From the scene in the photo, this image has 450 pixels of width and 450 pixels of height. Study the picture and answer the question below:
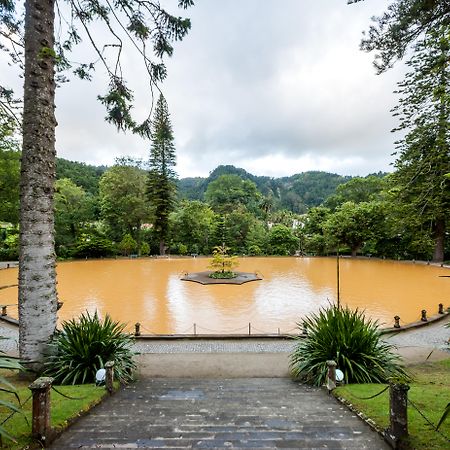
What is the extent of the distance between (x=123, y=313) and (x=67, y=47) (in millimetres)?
8272

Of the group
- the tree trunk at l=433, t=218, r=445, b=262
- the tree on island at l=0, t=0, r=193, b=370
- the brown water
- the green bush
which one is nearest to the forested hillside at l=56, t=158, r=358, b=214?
the green bush

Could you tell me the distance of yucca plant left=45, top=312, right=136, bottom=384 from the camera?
5168mm

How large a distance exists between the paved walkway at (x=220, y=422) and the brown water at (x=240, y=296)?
4.67 m

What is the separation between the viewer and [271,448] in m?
2.83

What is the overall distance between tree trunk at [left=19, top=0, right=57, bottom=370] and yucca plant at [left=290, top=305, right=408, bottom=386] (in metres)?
4.63

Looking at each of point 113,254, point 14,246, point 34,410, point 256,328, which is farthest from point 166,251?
point 34,410

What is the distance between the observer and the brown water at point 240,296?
10.4 m

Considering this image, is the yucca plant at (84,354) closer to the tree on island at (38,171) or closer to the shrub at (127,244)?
the tree on island at (38,171)

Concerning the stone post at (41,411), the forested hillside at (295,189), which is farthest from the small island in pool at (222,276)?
the forested hillside at (295,189)

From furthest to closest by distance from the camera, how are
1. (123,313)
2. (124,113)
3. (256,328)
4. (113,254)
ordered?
1. (113,254)
2. (123,313)
3. (256,328)
4. (124,113)

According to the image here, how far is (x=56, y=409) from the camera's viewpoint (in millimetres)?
3684

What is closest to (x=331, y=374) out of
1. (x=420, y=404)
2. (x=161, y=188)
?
(x=420, y=404)

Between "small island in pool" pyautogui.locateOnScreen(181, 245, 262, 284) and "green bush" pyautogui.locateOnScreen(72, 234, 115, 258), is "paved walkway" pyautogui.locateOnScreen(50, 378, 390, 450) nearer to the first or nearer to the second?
"small island in pool" pyautogui.locateOnScreen(181, 245, 262, 284)

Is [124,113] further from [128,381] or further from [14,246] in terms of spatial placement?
[14,246]
